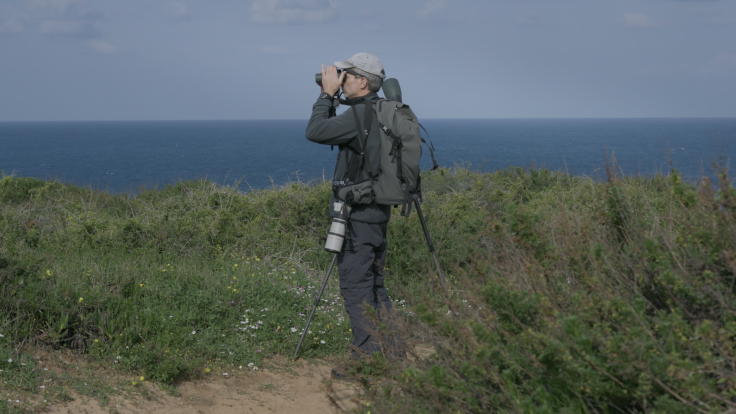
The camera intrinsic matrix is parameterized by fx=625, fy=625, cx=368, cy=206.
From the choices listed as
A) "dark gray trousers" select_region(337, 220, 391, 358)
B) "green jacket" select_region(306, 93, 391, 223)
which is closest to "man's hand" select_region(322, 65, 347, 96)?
"green jacket" select_region(306, 93, 391, 223)

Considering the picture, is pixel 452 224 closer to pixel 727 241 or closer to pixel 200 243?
pixel 200 243

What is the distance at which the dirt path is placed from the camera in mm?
3910

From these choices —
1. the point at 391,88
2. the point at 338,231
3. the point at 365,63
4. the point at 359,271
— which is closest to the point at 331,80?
the point at 365,63

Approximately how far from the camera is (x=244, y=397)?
4.34 m

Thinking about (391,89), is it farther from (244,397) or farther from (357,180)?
(244,397)

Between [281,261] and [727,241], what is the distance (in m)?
5.15

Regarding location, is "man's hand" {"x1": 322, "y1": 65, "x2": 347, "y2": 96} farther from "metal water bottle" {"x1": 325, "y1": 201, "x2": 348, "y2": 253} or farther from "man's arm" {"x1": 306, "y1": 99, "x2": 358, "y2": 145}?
"metal water bottle" {"x1": 325, "y1": 201, "x2": 348, "y2": 253}

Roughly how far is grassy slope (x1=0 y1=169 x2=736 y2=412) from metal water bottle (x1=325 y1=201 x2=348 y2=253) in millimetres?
859

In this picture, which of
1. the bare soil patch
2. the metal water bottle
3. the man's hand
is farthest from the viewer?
the man's hand

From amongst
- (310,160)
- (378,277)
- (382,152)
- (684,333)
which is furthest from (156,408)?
(310,160)

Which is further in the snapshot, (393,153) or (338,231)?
(338,231)

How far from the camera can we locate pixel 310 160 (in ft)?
208

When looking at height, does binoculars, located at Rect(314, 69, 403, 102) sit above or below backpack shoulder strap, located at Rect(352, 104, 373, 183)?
above

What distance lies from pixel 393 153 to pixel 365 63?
698mm
